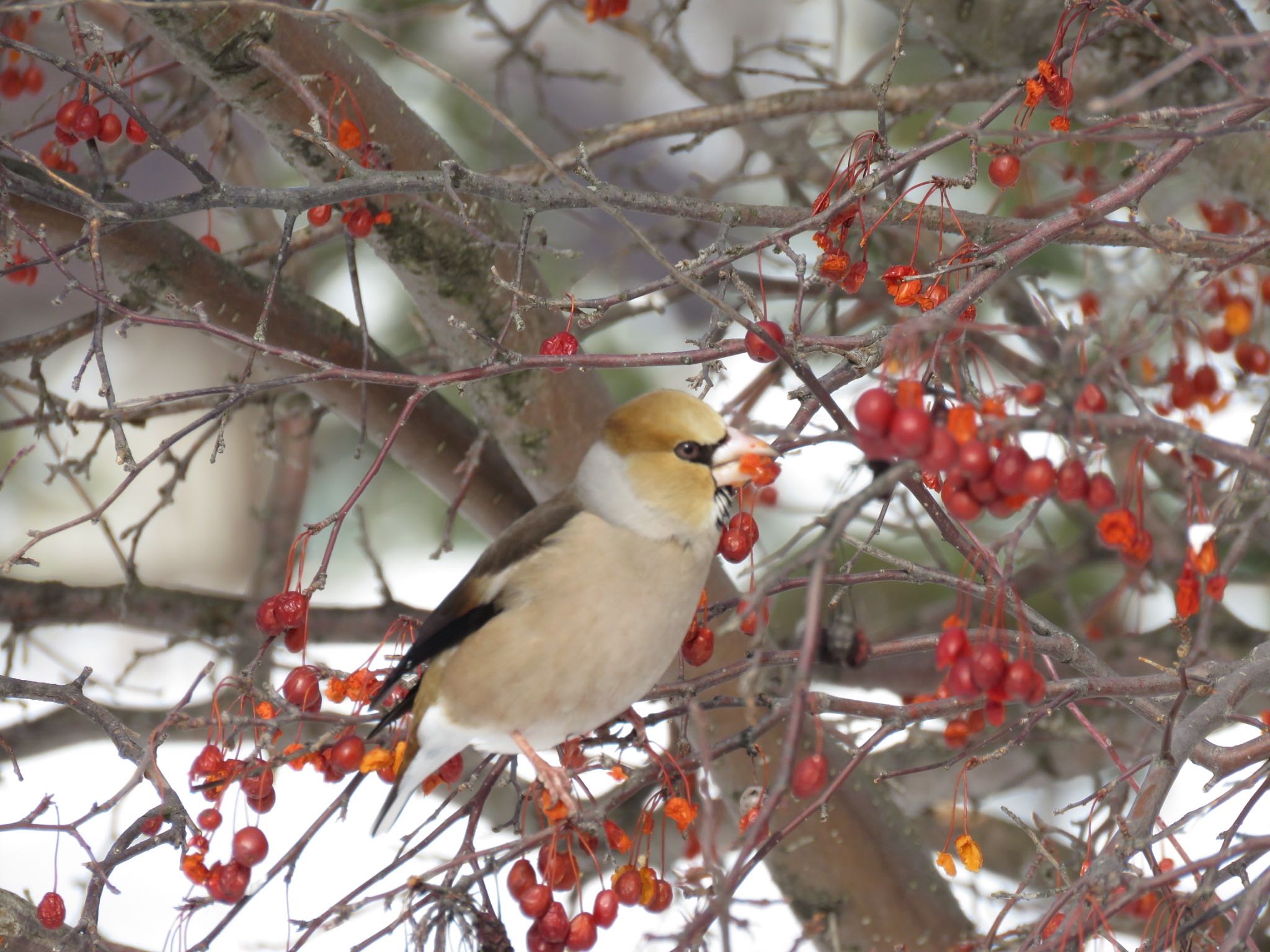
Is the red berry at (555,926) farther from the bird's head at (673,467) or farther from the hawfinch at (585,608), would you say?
the bird's head at (673,467)

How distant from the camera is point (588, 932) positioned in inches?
73.6

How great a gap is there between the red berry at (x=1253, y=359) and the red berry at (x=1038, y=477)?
2098 millimetres

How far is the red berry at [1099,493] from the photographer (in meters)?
1.39

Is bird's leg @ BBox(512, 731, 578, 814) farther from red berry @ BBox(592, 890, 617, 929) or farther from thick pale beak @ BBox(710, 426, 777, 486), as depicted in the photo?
thick pale beak @ BBox(710, 426, 777, 486)

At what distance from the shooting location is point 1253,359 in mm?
3088

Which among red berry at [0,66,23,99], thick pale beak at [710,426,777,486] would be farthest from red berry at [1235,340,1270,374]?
red berry at [0,66,23,99]

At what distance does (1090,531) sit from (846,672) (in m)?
0.90

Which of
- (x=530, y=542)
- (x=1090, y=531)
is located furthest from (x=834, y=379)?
(x=1090, y=531)

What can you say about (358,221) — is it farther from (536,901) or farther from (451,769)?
(536,901)

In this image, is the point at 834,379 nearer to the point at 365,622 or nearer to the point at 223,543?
the point at 365,622

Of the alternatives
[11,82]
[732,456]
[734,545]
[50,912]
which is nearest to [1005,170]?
[732,456]

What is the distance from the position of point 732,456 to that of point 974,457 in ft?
2.58

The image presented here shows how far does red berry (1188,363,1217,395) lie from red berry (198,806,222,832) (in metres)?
2.43

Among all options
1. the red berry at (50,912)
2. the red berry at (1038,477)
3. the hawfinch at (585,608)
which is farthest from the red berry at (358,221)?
the red berry at (1038,477)
